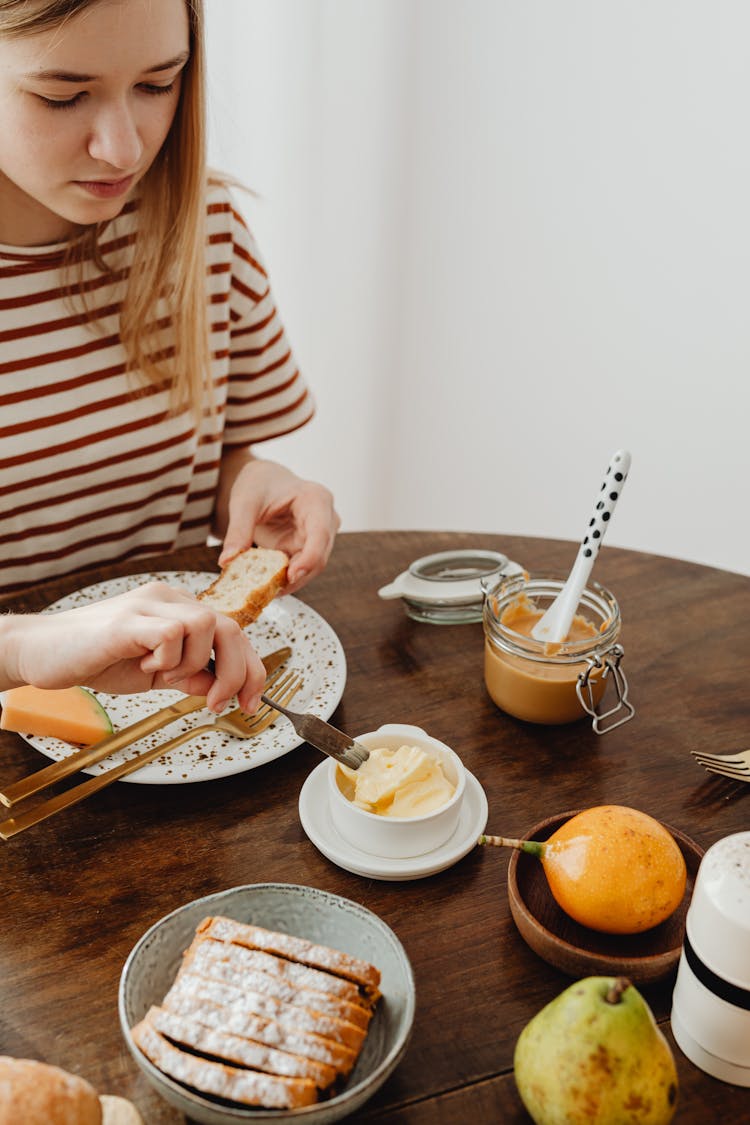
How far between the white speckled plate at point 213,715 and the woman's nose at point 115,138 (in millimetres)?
564

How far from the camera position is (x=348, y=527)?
339 centimetres

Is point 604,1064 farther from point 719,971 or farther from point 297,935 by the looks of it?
point 297,935

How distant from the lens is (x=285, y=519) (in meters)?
1.53

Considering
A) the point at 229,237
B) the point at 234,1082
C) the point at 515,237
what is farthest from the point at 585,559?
the point at 515,237

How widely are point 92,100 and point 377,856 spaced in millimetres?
904

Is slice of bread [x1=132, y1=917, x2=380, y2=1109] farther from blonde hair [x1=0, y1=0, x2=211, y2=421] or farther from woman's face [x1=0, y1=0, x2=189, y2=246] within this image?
blonde hair [x1=0, y1=0, x2=211, y2=421]

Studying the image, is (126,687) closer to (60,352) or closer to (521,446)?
(60,352)

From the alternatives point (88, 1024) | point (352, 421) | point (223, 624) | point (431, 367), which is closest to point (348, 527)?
point (352, 421)

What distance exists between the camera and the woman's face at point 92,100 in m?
1.11

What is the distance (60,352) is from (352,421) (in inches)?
65.3

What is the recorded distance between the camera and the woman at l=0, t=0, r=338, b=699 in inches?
46.6

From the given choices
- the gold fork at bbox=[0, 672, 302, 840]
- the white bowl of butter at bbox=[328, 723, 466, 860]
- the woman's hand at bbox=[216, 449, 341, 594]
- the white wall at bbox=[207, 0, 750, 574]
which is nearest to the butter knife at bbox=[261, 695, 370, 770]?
the white bowl of butter at bbox=[328, 723, 466, 860]

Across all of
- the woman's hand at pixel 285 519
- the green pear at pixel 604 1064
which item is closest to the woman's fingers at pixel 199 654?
the woman's hand at pixel 285 519

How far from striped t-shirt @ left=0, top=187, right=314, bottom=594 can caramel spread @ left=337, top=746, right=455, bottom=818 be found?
79cm
